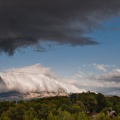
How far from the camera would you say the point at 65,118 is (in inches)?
7515

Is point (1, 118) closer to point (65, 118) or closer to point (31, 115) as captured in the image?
point (31, 115)

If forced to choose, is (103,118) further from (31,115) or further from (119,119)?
(31,115)

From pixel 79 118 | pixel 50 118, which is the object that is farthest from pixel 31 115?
pixel 79 118

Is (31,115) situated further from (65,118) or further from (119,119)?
(119,119)

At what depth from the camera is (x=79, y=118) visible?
195m

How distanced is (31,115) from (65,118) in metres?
25.6

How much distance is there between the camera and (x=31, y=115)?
7835 inches

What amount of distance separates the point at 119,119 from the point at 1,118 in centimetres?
8227

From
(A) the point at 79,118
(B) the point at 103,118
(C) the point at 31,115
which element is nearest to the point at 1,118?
(C) the point at 31,115

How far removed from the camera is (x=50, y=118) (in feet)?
632

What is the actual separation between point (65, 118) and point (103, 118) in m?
28.0

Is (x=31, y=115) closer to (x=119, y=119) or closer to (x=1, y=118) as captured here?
(x=1, y=118)

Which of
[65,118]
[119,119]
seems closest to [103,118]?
[119,119]

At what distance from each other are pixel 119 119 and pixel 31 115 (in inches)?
2432
